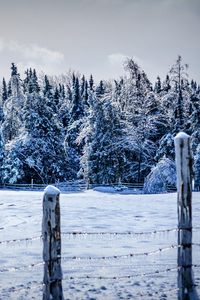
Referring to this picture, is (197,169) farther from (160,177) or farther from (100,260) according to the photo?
(100,260)

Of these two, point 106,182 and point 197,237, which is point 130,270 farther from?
point 106,182

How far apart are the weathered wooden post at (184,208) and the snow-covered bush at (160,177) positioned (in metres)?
28.0

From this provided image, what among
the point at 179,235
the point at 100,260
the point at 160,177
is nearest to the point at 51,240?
the point at 179,235

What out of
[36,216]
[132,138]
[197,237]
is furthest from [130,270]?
[132,138]

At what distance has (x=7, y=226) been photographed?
13.6 metres

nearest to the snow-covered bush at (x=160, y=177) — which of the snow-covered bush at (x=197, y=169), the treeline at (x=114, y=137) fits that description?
the treeline at (x=114, y=137)

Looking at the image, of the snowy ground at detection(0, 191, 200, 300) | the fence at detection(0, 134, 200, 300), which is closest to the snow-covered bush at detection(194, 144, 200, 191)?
the snowy ground at detection(0, 191, 200, 300)

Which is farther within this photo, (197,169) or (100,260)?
(197,169)

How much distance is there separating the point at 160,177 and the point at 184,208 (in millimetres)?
28446

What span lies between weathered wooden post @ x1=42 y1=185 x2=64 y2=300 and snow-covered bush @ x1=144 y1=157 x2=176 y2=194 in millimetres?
28763

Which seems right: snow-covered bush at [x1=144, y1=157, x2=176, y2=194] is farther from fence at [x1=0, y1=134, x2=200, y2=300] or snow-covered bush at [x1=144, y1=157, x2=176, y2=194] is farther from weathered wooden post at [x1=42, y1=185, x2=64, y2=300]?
weathered wooden post at [x1=42, y1=185, x2=64, y2=300]

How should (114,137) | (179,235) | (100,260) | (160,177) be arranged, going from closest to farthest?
(179,235) → (100,260) → (160,177) → (114,137)

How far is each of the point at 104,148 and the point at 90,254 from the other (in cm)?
2860

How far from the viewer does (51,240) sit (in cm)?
525
